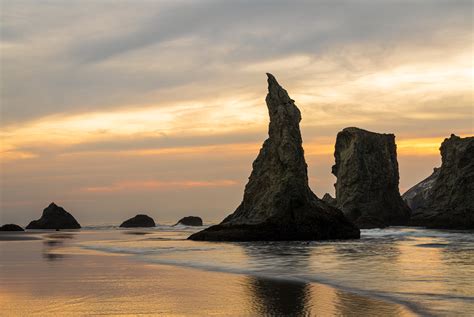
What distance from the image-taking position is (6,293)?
57.9ft

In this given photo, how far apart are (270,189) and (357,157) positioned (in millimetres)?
55448

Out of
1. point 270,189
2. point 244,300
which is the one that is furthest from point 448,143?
point 244,300

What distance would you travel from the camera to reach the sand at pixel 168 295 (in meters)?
14.3

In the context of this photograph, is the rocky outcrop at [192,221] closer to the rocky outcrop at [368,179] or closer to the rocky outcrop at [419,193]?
the rocky outcrop at [368,179]

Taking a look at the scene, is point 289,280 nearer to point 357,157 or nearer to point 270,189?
point 270,189

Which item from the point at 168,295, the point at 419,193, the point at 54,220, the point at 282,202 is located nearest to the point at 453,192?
the point at 282,202

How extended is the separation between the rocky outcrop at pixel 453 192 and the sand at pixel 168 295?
72.3 metres

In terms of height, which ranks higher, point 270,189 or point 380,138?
point 380,138

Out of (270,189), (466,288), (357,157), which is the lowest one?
(466,288)

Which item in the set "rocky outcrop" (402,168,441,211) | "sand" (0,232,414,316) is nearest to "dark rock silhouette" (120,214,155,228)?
"rocky outcrop" (402,168,441,211)

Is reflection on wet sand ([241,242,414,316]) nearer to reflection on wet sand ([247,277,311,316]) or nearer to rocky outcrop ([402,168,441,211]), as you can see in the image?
reflection on wet sand ([247,277,311,316])

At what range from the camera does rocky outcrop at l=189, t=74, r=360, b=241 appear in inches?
2162

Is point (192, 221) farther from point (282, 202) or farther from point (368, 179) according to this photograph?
point (282, 202)

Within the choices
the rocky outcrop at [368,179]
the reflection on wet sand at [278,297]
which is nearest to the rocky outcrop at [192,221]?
the rocky outcrop at [368,179]
